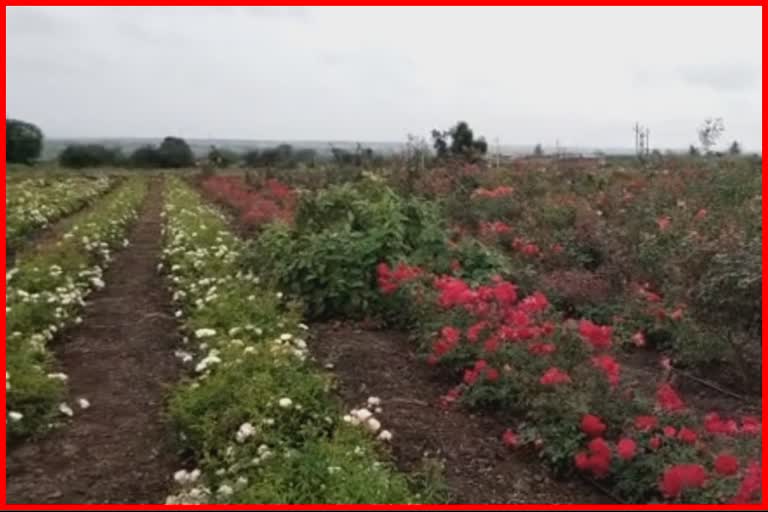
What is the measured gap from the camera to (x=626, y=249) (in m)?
8.29

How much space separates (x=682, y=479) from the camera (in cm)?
347

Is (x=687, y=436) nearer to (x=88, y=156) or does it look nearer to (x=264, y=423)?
(x=264, y=423)

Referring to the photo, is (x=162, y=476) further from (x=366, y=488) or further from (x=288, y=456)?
(x=366, y=488)

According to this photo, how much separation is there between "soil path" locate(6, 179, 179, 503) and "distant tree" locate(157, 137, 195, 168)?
4299 centimetres

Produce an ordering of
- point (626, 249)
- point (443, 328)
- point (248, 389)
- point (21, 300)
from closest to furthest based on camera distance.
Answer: point (248, 389)
point (443, 328)
point (21, 300)
point (626, 249)

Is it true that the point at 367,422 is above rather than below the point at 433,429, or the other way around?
above

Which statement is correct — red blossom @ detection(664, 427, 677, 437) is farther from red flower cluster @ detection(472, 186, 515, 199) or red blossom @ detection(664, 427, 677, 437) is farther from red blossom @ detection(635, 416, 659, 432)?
red flower cluster @ detection(472, 186, 515, 199)

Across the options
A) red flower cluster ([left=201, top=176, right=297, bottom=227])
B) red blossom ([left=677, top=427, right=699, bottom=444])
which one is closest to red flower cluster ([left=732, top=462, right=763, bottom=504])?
red blossom ([left=677, top=427, right=699, bottom=444])

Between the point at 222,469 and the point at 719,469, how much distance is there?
2.02 meters

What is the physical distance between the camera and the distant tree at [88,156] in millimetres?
48356

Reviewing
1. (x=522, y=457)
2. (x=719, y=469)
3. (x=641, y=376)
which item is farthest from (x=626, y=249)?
(x=719, y=469)

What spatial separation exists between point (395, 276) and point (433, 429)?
7.19ft

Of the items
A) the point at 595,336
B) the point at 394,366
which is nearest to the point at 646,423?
the point at 595,336

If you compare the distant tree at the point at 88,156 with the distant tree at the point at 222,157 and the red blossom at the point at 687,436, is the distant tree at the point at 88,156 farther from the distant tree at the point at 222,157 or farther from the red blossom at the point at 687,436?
the red blossom at the point at 687,436
